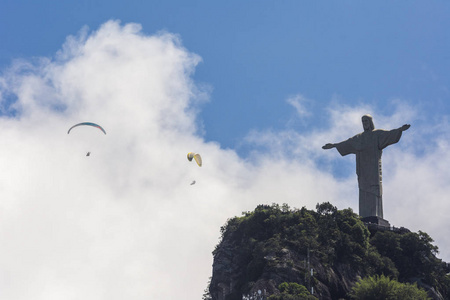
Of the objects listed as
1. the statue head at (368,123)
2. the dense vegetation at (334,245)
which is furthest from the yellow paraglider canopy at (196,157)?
the statue head at (368,123)

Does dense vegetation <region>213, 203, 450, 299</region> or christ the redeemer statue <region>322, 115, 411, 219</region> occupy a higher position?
christ the redeemer statue <region>322, 115, 411, 219</region>

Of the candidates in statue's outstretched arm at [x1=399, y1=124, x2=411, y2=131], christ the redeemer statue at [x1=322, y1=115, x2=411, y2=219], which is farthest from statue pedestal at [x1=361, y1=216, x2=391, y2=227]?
statue's outstretched arm at [x1=399, y1=124, x2=411, y2=131]

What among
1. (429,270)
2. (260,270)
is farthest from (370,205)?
(260,270)

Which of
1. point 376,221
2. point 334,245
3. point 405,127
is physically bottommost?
point 334,245

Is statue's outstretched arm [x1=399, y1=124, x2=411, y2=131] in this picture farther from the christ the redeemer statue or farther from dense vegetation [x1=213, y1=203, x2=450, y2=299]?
dense vegetation [x1=213, y1=203, x2=450, y2=299]

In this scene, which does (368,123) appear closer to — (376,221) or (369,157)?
(369,157)

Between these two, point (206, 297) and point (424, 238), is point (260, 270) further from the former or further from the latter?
point (424, 238)

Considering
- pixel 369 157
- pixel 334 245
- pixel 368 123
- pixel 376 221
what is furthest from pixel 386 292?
pixel 368 123
